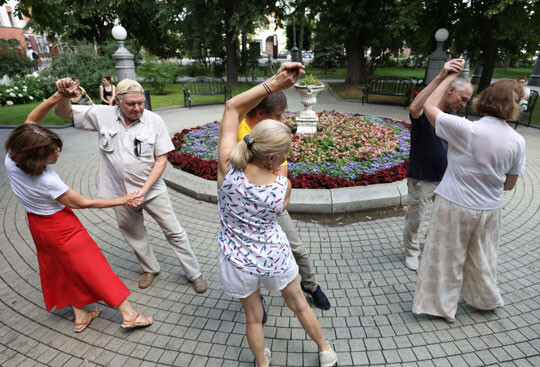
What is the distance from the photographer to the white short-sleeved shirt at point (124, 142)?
116 inches

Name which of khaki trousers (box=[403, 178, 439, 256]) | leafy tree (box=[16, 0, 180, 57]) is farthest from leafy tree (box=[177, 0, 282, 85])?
khaki trousers (box=[403, 178, 439, 256])

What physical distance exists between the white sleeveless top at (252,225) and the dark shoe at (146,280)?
1.86 m

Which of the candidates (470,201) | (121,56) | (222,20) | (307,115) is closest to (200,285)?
(470,201)

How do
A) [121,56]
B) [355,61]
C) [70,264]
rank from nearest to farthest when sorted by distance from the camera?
[70,264] < [121,56] < [355,61]

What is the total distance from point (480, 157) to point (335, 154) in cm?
426

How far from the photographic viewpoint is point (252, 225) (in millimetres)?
1942

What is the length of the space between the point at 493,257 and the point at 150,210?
3150 mm

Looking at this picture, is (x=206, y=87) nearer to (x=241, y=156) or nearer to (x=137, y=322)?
(x=137, y=322)

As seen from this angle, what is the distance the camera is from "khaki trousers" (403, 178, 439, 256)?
11.4 feet

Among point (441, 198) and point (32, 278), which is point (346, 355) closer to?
point (441, 198)

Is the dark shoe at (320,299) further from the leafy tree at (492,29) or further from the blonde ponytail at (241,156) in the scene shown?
the leafy tree at (492,29)

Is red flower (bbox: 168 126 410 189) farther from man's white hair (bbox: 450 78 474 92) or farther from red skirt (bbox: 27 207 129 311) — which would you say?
red skirt (bbox: 27 207 129 311)

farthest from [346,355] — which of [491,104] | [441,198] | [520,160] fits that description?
[491,104]

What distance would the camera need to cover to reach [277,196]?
186 centimetres
